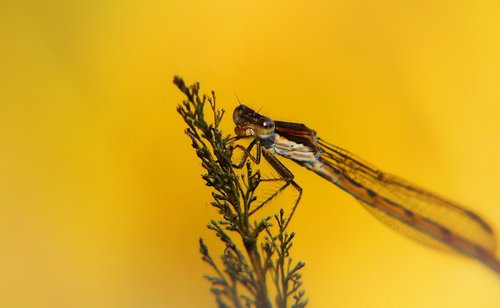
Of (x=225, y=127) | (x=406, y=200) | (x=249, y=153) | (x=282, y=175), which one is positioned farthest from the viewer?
(x=225, y=127)

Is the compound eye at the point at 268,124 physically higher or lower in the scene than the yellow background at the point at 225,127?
lower

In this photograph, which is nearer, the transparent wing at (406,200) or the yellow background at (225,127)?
the transparent wing at (406,200)

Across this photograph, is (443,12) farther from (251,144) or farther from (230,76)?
(251,144)

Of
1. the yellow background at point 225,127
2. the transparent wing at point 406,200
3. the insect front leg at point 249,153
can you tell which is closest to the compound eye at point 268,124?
the insect front leg at point 249,153

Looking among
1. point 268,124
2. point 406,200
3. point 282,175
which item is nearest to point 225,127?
point 282,175

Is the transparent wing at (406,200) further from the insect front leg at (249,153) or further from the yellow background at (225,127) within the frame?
the yellow background at (225,127)

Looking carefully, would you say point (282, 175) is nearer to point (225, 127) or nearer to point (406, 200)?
point (406, 200)
